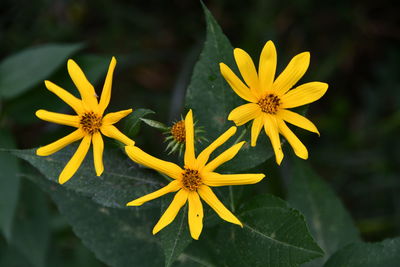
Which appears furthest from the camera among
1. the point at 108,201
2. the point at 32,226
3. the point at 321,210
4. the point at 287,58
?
the point at 287,58

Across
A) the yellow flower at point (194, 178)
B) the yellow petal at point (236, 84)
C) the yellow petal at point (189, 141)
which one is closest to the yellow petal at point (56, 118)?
the yellow flower at point (194, 178)

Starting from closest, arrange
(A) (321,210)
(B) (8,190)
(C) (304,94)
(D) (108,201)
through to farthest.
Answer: (D) (108,201) → (C) (304,94) → (A) (321,210) → (B) (8,190)

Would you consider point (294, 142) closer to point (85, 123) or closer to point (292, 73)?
point (292, 73)

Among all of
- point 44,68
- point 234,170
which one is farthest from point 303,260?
point 44,68

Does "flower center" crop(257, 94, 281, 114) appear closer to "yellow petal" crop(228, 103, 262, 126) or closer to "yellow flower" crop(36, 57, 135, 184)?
"yellow petal" crop(228, 103, 262, 126)

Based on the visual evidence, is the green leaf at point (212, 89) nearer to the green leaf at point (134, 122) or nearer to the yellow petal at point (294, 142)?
the yellow petal at point (294, 142)

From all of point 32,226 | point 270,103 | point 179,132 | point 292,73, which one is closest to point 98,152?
point 179,132

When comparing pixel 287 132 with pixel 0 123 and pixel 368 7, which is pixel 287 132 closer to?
pixel 0 123
